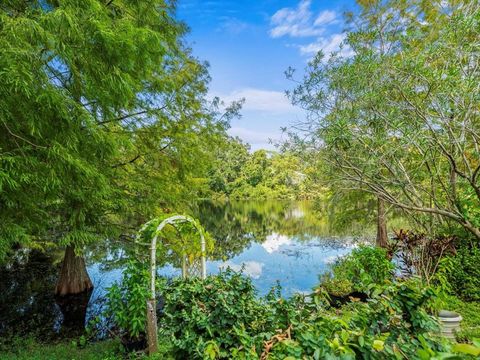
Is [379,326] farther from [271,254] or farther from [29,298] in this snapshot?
[271,254]

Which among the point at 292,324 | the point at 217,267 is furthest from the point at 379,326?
the point at 217,267

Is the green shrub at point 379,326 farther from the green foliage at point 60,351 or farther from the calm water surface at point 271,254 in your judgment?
the green foliage at point 60,351

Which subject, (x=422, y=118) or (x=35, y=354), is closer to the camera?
(x=422, y=118)

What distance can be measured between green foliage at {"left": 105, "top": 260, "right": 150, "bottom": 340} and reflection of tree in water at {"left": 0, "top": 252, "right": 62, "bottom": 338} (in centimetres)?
229

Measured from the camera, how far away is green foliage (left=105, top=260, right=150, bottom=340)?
13.3 ft

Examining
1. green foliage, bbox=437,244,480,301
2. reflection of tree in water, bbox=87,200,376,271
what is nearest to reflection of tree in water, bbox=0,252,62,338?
reflection of tree in water, bbox=87,200,376,271

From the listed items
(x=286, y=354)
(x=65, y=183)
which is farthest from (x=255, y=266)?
(x=286, y=354)

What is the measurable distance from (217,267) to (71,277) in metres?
4.52

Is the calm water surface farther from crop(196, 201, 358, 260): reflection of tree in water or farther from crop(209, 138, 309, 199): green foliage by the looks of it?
crop(209, 138, 309, 199): green foliage

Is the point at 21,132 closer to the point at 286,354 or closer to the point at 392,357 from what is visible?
the point at 286,354

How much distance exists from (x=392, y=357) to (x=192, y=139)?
223 inches

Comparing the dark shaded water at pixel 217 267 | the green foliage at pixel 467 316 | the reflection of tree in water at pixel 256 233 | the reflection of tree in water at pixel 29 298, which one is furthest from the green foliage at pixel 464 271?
the reflection of tree in water at pixel 29 298

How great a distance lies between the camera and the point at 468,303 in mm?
4855

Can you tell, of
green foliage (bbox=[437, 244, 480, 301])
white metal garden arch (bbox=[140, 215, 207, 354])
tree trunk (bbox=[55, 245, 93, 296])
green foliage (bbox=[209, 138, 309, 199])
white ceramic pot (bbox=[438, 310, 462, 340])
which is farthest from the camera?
green foliage (bbox=[209, 138, 309, 199])
